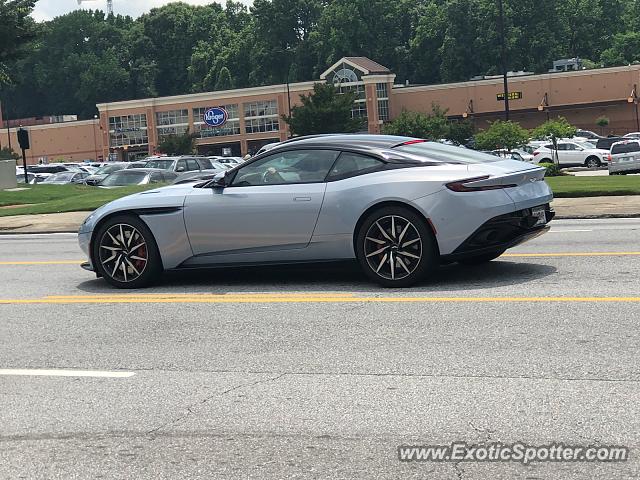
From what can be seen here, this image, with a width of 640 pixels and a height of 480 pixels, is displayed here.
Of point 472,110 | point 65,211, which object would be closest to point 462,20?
point 472,110

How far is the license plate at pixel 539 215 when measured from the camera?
384 inches

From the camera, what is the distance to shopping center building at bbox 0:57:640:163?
90062 millimetres

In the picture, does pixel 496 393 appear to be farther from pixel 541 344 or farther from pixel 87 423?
pixel 87 423

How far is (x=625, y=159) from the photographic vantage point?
40219mm

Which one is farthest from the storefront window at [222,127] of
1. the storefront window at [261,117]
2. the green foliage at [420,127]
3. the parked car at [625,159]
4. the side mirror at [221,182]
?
the side mirror at [221,182]

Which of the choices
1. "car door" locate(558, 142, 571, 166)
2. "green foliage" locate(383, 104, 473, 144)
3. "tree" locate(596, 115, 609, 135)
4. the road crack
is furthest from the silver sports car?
"tree" locate(596, 115, 609, 135)

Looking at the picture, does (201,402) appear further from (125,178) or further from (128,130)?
(128,130)

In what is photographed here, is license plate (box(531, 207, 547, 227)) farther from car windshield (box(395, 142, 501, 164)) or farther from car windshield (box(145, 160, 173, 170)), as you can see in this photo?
car windshield (box(145, 160, 173, 170))

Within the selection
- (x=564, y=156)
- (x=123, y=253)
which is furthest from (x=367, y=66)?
(x=123, y=253)

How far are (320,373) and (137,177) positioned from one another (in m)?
29.3

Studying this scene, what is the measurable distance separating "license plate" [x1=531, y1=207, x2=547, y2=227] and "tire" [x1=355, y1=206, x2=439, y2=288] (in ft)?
3.56

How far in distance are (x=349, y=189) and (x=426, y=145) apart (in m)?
1.21

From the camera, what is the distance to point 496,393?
19.2ft

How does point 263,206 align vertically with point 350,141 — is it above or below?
below
